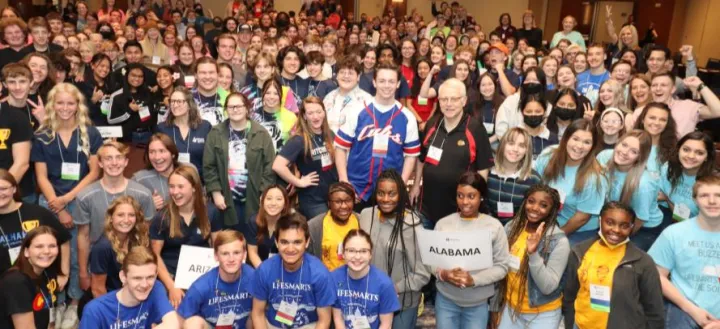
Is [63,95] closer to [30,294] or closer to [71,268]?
[71,268]

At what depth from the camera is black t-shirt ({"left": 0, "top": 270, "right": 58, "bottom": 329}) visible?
2.99m

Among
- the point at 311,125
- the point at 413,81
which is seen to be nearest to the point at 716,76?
the point at 413,81

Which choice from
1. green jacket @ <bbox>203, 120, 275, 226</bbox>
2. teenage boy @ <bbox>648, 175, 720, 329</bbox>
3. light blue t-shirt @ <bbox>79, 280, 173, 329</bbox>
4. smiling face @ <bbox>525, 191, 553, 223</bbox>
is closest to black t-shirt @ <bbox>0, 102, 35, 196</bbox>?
green jacket @ <bbox>203, 120, 275, 226</bbox>

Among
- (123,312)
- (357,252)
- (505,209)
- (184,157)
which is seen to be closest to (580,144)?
(505,209)

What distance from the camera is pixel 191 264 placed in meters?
3.61

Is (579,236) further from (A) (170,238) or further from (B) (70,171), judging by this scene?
(B) (70,171)

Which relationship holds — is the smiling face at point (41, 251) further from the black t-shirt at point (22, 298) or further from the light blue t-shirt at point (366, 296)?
the light blue t-shirt at point (366, 296)

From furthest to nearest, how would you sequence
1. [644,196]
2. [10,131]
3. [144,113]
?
[144,113] → [10,131] → [644,196]

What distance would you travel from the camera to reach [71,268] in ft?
13.4

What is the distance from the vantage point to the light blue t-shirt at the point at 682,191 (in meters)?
3.90

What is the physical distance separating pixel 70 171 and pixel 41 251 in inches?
45.2

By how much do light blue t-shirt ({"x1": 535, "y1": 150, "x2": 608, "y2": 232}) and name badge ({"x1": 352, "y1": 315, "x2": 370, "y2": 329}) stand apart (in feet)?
5.32

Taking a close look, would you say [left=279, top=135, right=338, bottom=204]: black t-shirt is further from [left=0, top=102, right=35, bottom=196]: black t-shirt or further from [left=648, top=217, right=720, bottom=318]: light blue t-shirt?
[left=648, top=217, right=720, bottom=318]: light blue t-shirt

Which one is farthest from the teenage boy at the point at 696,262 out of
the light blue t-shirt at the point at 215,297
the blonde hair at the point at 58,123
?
the blonde hair at the point at 58,123
